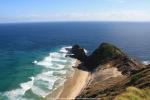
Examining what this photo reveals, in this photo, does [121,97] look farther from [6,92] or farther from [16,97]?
[6,92]

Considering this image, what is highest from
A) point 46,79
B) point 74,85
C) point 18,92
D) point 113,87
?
point 113,87

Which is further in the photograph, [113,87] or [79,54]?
[79,54]

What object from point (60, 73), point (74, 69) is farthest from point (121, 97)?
point (74, 69)

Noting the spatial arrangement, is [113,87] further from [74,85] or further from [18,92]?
[18,92]

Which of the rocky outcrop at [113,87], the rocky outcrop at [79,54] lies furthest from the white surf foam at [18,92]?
the rocky outcrop at [79,54]

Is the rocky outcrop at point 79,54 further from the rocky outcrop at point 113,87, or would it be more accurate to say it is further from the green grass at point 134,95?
the green grass at point 134,95

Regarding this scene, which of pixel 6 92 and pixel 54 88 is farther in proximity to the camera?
pixel 54 88

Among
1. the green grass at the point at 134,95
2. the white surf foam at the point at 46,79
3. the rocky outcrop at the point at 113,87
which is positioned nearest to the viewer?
the green grass at the point at 134,95

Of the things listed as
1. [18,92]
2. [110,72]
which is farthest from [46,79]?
[110,72]

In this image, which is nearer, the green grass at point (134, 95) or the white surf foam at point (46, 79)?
the green grass at point (134, 95)
